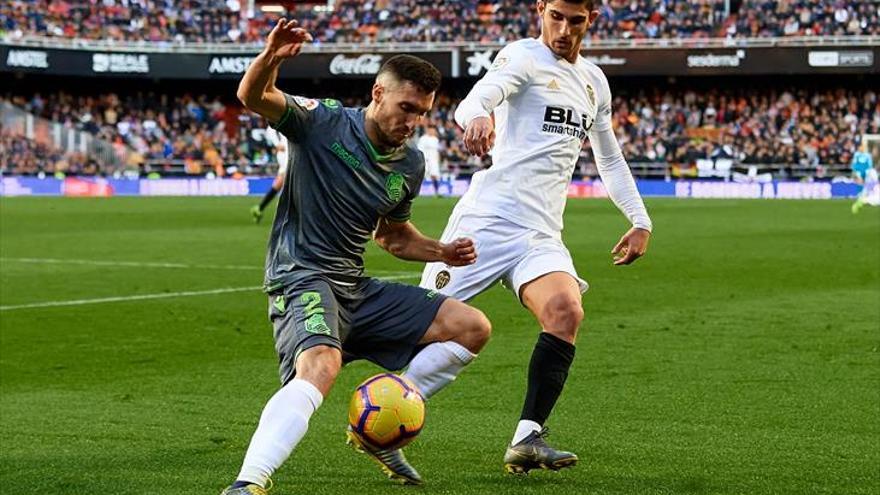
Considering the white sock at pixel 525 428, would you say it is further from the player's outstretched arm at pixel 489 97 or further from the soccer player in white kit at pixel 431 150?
the soccer player in white kit at pixel 431 150

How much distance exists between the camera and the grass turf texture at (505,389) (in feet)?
20.3

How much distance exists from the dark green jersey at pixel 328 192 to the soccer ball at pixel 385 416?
0.50 m

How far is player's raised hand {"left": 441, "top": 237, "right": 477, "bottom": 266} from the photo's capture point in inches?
250

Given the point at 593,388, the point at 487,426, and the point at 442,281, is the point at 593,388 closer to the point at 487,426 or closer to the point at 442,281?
the point at 487,426

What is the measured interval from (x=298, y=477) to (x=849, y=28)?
46.6 meters

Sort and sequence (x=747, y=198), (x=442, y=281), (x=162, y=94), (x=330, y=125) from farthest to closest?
(x=162, y=94)
(x=747, y=198)
(x=442, y=281)
(x=330, y=125)

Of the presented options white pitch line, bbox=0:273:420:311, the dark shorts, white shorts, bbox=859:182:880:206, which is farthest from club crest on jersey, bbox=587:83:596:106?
white shorts, bbox=859:182:880:206

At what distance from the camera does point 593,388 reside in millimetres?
8797

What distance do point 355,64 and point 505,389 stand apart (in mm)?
45199

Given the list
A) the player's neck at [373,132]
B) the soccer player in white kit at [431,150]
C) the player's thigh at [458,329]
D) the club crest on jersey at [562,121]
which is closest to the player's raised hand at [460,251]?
the player's thigh at [458,329]

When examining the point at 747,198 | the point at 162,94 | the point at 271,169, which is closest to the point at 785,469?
the point at 747,198

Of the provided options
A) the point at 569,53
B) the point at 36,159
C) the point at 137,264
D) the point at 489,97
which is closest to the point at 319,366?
the point at 489,97

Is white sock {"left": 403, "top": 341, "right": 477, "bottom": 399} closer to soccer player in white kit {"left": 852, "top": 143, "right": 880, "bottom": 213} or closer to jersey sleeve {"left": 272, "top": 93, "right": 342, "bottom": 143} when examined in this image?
jersey sleeve {"left": 272, "top": 93, "right": 342, "bottom": 143}

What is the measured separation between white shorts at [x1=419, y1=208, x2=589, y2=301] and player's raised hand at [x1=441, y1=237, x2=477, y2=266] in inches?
17.6
